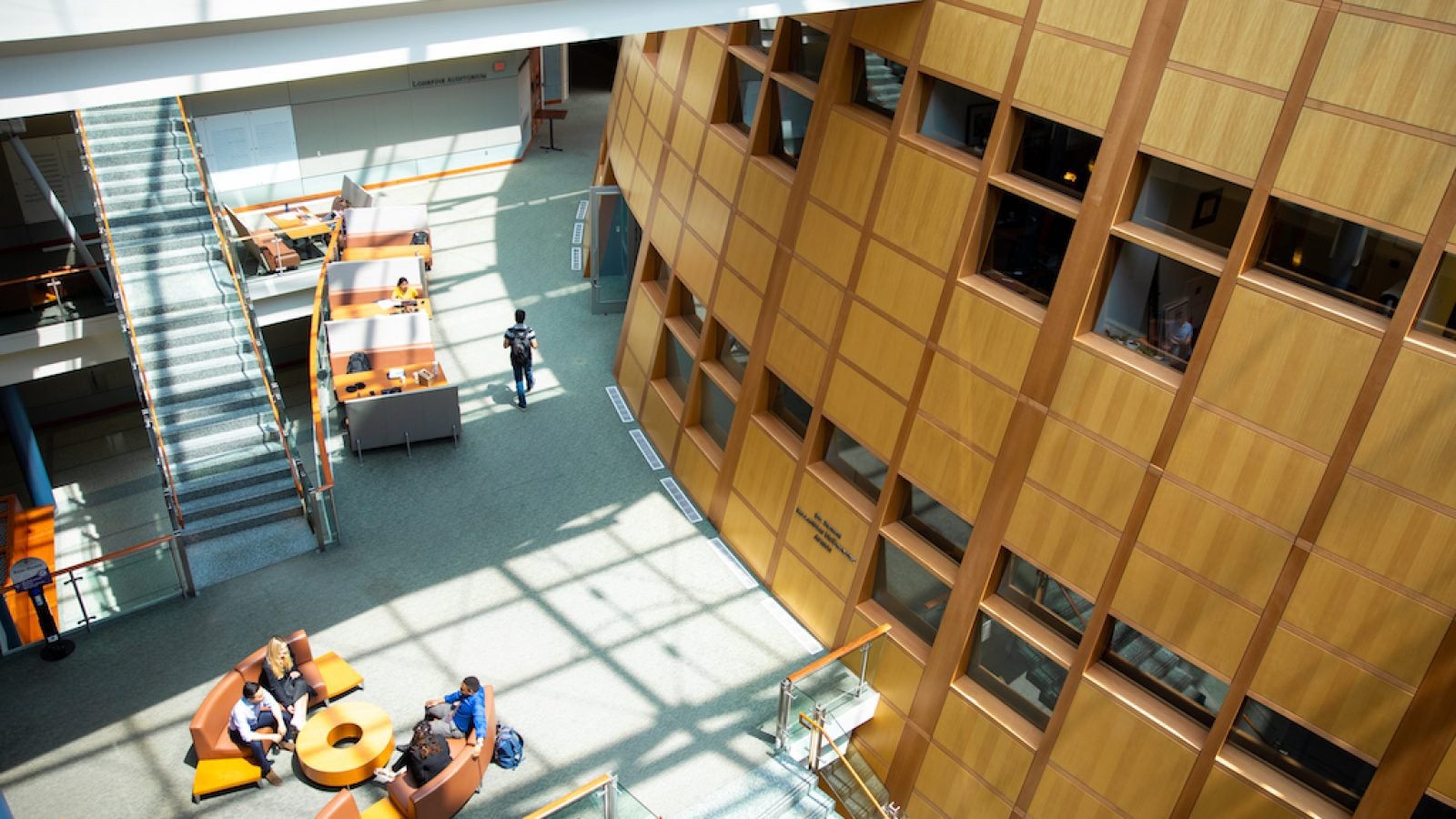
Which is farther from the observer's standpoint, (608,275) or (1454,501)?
(608,275)

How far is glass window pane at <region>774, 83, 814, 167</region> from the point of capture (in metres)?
14.2

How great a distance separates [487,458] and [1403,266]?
41.1ft

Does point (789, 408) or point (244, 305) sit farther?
point (244, 305)

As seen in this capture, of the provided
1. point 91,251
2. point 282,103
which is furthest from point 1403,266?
point 282,103

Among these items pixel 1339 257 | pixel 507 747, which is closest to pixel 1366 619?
pixel 1339 257

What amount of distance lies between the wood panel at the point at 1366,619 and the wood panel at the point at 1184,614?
0.50m

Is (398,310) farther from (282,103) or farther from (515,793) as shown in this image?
(515,793)

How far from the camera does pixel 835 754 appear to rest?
13.5m

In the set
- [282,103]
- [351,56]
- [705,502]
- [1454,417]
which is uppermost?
[351,56]

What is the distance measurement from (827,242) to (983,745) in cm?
588

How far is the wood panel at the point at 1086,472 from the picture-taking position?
10.6 metres

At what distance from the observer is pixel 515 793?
40.2 feet

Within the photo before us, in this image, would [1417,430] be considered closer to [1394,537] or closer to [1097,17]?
[1394,537]

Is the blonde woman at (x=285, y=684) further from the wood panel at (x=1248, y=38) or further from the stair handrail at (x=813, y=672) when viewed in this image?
the wood panel at (x=1248, y=38)
